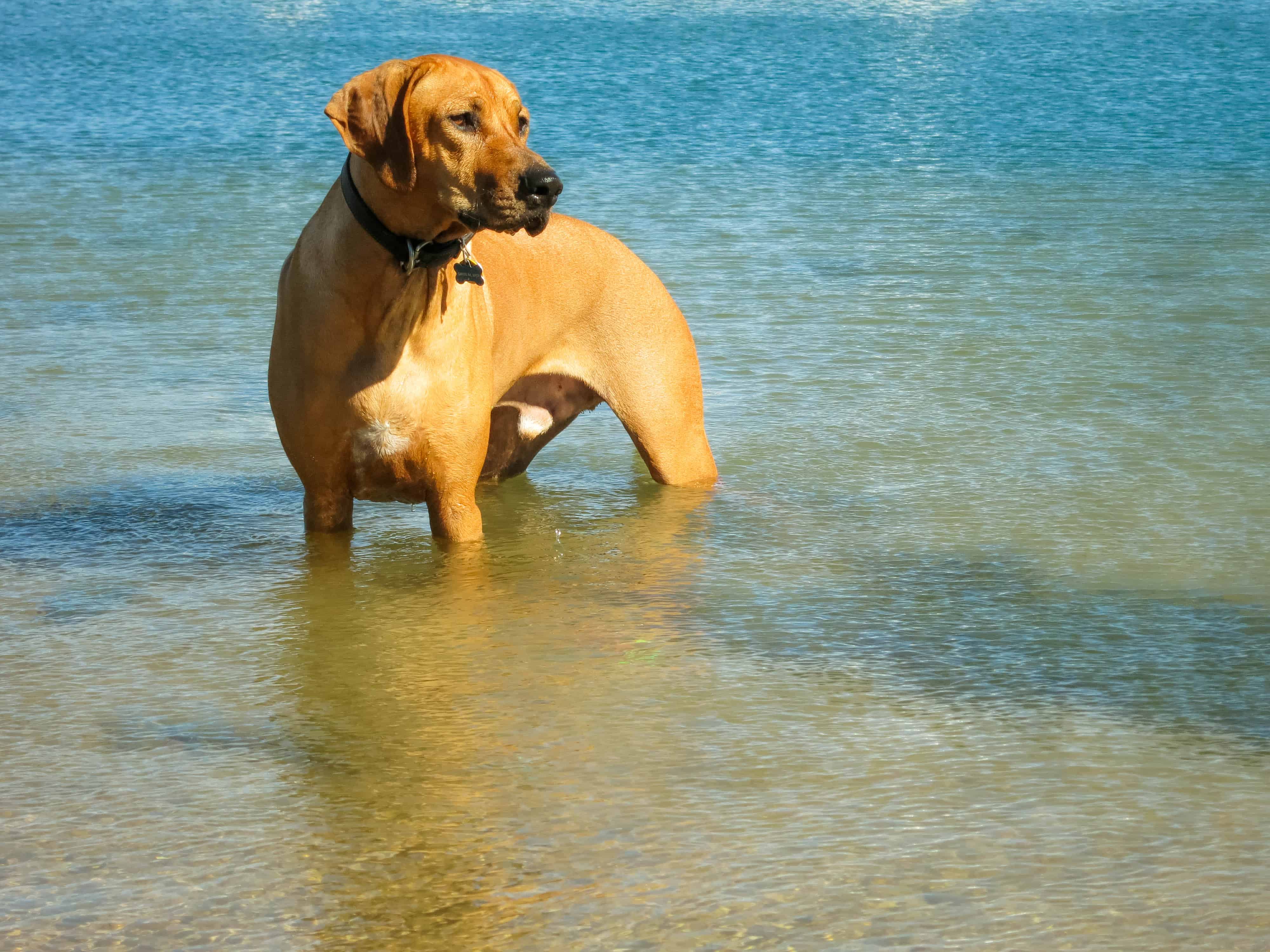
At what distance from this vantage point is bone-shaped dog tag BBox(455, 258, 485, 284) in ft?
12.8

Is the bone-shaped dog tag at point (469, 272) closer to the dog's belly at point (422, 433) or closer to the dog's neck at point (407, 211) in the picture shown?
the dog's neck at point (407, 211)

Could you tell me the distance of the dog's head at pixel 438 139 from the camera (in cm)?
371

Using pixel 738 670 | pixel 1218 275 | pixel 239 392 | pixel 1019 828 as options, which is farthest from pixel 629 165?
pixel 1019 828

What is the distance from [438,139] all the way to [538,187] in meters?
0.28

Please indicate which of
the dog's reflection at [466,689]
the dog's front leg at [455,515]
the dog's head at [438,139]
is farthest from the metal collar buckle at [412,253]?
the dog's reflection at [466,689]

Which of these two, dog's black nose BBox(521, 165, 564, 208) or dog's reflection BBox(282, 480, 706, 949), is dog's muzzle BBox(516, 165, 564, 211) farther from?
dog's reflection BBox(282, 480, 706, 949)

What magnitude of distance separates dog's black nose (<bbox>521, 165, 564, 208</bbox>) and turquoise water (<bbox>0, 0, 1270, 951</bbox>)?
1002mm

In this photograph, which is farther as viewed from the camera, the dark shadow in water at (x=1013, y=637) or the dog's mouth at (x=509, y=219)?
the dog's mouth at (x=509, y=219)

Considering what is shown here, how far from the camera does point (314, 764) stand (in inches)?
125

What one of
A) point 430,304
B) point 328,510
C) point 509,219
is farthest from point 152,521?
point 509,219

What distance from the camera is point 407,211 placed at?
3854mm

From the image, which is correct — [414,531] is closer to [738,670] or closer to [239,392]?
[738,670]

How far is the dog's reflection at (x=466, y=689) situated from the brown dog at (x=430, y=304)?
0.26 meters

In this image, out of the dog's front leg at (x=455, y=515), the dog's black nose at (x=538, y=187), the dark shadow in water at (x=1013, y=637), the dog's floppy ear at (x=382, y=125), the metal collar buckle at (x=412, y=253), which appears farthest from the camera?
the dog's front leg at (x=455, y=515)
